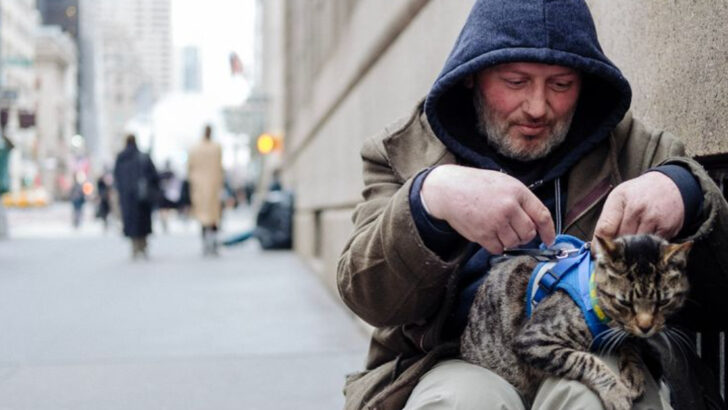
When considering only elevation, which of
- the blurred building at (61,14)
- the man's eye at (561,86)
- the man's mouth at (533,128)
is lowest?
the man's mouth at (533,128)

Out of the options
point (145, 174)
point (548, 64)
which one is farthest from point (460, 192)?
point (145, 174)

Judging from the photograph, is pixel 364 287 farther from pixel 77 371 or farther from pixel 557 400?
pixel 77 371

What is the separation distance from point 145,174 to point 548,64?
14071 mm

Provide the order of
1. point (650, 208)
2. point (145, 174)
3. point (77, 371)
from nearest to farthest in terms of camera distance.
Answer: point (650, 208), point (77, 371), point (145, 174)

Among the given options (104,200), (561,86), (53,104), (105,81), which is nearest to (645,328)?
(561,86)

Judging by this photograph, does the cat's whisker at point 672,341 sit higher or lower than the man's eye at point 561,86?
lower

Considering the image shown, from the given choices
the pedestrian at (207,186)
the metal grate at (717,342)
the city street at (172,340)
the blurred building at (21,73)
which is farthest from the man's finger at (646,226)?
the blurred building at (21,73)

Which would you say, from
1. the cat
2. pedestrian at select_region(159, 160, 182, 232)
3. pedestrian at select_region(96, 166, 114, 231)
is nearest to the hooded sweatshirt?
the cat

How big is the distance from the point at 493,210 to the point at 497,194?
4 centimetres

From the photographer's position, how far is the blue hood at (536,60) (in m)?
2.57

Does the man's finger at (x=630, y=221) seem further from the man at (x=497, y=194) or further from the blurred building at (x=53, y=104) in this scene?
the blurred building at (x=53, y=104)

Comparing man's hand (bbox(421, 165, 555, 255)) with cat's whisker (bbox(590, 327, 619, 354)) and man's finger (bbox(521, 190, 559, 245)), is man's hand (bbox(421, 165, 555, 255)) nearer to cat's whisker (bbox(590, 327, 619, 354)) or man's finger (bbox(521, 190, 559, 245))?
man's finger (bbox(521, 190, 559, 245))

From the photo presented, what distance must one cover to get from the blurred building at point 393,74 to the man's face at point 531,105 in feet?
1.57

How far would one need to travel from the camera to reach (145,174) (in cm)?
1606
